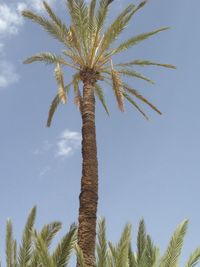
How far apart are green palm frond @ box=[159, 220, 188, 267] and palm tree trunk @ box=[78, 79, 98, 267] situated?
174 cm

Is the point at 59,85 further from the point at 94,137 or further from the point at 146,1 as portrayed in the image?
the point at 146,1

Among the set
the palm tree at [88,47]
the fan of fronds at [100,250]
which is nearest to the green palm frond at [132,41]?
the palm tree at [88,47]

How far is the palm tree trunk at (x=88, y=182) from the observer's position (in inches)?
480

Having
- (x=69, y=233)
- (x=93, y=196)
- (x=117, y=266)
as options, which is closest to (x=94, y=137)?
(x=93, y=196)

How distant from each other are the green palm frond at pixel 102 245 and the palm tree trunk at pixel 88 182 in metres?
0.40

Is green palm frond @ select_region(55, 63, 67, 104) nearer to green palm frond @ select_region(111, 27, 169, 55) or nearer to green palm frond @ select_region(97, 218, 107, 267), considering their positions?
green palm frond @ select_region(111, 27, 169, 55)

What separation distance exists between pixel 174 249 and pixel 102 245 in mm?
1826

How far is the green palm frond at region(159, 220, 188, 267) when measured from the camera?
39.5 ft

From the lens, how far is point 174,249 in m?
12.1

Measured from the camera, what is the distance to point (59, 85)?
659 inches

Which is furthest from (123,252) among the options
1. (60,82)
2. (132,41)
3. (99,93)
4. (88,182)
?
(99,93)

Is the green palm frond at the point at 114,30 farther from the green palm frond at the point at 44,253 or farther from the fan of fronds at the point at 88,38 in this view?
the green palm frond at the point at 44,253

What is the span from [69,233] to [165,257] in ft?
7.84

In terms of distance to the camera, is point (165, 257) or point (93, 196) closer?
point (165, 257)
